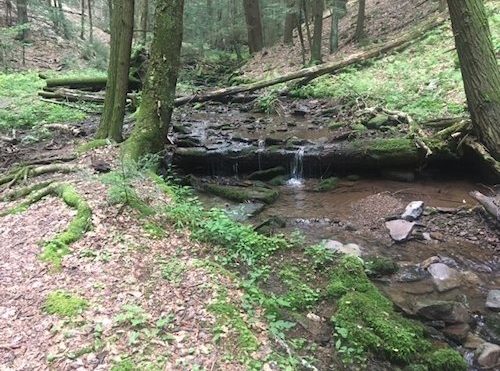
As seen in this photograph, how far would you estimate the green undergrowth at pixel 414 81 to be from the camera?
11.8 meters

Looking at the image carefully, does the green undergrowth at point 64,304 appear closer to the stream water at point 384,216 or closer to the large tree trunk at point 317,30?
the stream water at point 384,216

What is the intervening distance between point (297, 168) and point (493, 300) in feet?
18.3

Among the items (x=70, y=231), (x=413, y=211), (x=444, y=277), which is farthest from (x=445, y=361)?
(x=70, y=231)

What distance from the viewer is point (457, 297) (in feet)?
18.9

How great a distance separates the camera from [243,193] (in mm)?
Result: 9133

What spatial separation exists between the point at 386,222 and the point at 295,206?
173 centimetres

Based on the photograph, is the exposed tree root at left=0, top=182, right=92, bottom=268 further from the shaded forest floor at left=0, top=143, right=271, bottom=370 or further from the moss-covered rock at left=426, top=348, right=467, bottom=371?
the moss-covered rock at left=426, top=348, right=467, bottom=371

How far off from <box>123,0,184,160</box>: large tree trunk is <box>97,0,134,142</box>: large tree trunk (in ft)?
3.43

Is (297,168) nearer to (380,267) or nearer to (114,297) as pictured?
(380,267)

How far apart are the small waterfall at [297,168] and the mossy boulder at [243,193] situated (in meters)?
1.00

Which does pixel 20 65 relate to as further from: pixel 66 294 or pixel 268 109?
pixel 66 294

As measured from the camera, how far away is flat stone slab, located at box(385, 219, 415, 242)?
7402 millimetres

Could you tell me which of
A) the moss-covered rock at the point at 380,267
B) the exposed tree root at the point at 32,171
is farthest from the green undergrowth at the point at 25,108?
the moss-covered rock at the point at 380,267

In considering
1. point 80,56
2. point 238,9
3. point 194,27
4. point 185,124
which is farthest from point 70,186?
point 238,9
